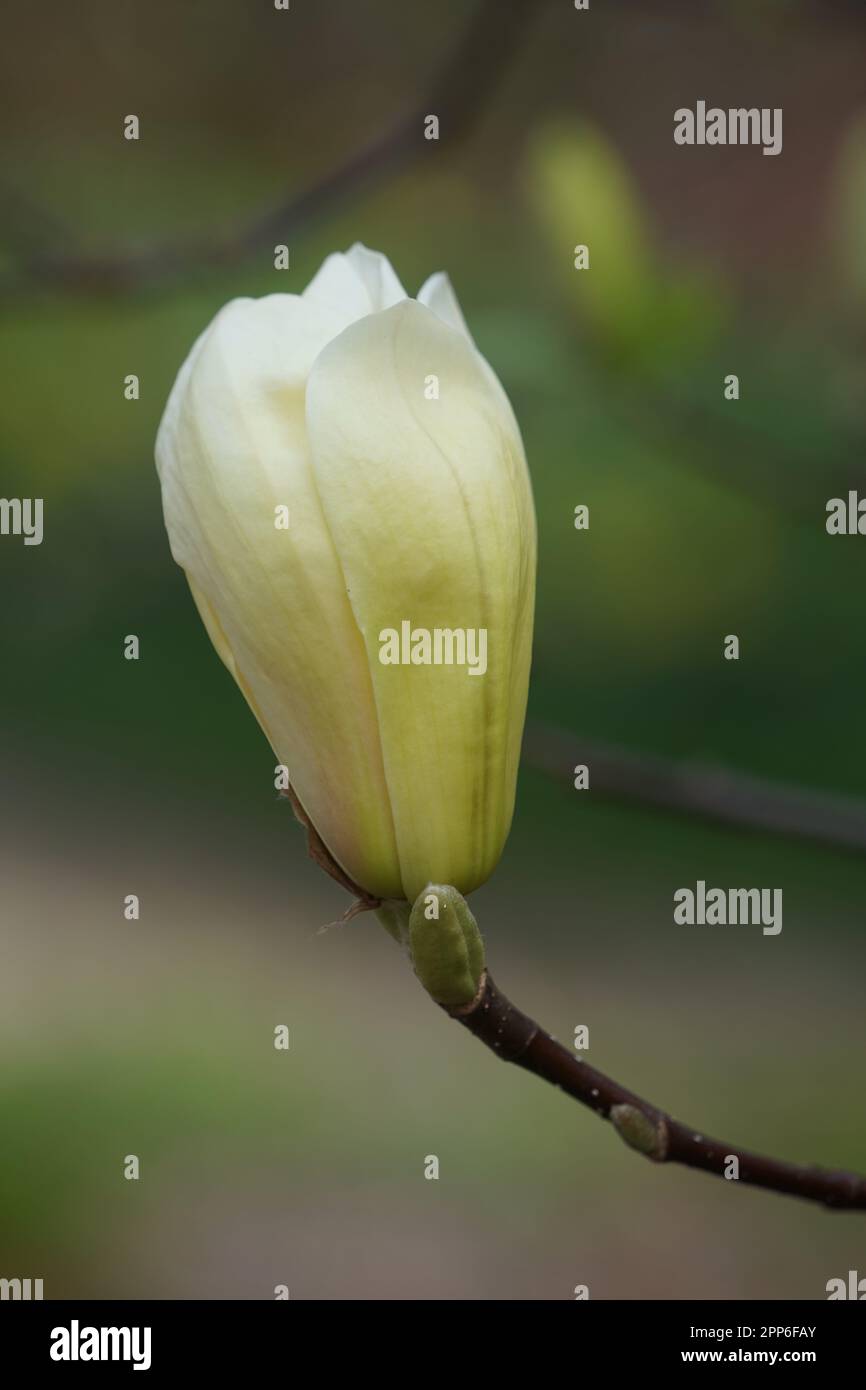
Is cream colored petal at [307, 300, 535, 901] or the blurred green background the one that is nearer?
cream colored petal at [307, 300, 535, 901]

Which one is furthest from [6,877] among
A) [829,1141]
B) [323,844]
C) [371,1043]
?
[323,844]
